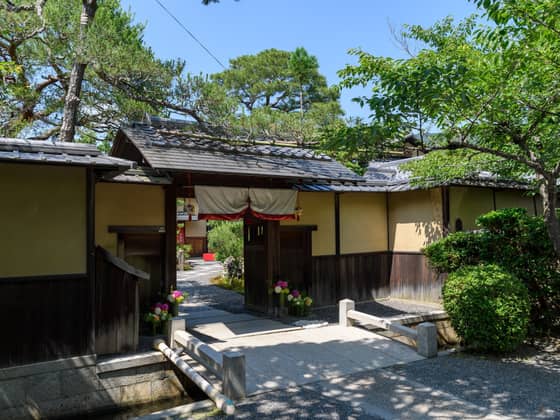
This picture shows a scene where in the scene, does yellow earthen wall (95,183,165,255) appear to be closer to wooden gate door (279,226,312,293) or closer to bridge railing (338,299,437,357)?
wooden gate door (279,226,312,293)

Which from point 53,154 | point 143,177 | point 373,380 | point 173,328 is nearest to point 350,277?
point 373,380

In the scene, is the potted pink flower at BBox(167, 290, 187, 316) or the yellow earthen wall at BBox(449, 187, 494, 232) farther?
the yellow earthen wall at BBox(449, 187, 494, 232)

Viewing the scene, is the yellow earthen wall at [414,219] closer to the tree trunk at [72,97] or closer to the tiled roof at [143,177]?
the tiled roof at [143,177]

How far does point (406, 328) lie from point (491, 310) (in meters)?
1.52

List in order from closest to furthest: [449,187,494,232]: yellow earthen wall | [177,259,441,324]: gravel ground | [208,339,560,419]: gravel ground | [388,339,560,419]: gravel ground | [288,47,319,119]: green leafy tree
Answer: [208,339,560,419]: gravel ground, [388,339,560,419]: gravel ground, [177,259,441,324]: gravel ground, [449,187,494,232]: yellow earthen wall, [288,47,319,119]: green leafy tree

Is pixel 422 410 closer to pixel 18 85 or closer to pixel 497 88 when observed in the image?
pixel 497 88

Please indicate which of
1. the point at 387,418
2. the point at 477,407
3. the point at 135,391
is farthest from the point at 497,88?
the point at 135,391

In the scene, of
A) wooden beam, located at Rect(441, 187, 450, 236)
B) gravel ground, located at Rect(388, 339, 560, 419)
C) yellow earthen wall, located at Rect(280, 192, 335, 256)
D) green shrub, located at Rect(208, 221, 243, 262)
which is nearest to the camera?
gravel ground, located at Rect(388, 339, 560, 419)

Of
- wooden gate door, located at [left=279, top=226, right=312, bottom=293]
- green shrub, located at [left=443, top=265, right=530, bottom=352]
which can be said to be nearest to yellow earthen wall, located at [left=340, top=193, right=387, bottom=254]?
wooden gate door, located at [left=279, top=226, right=312, bottom=293]

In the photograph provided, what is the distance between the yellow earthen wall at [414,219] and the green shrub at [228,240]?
22.6 ft

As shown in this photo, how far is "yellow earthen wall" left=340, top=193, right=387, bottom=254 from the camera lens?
11891 mm

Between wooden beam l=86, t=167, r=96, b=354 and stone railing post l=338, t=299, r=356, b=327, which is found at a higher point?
wooden beam l=86, t=167, r=96, b=354

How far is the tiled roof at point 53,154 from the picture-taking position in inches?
204

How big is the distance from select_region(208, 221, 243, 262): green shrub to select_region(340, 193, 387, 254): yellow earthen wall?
6.26 metres
